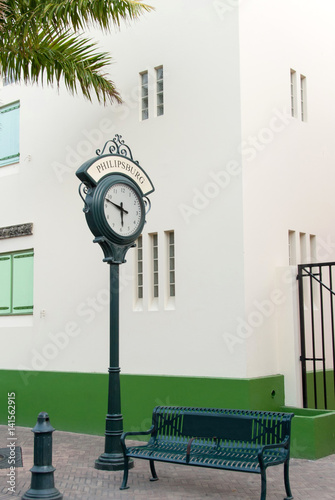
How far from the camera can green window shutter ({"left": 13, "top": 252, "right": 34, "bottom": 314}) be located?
1254 cm

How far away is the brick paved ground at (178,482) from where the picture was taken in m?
7.03

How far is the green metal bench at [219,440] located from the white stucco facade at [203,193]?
1.82m

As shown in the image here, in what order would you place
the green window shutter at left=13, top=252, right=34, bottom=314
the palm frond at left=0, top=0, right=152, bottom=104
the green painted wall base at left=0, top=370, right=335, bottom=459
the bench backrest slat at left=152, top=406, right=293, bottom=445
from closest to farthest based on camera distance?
the bench backrest slat at left=152, top=406, right=293, bottom=445 < the green painted wall base at left=0, top=370, right=335, bottom=459 < the palm frond at left=0, top=0, right=152, bottom=104 < the green window shutter at left=13, top=252, right=34, bottom=314

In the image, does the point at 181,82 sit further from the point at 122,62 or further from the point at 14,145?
the point at 14,145

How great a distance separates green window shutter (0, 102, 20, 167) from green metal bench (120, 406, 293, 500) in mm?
7382

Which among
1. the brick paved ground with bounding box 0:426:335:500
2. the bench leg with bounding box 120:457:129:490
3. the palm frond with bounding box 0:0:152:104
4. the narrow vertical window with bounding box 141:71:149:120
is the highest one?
the palm frond with bounding box 0:0:152:104

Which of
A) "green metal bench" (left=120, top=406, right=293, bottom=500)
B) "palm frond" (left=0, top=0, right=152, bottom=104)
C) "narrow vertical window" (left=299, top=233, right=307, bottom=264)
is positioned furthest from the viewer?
"narrow vertical window" (left=299, top=233, right=307, bottom=264)

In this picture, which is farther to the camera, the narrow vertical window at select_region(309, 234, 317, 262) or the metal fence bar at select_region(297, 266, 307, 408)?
the narrow vertical window at select_region(309, 234, 317, 262)

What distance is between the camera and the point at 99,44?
38.7ft

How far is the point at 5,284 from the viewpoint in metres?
13.1

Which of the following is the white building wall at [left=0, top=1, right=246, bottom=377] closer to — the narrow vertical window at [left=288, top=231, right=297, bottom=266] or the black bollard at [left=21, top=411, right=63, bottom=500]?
the narrow vertical window at [left=288, top=231, right=297, bottom=266]

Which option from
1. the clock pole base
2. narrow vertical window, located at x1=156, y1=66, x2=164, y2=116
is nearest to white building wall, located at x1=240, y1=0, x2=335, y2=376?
narrow vertical window, located at x1=156, y1=66, x2=164, y2=116

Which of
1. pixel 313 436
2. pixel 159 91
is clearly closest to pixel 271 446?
pixel 313 436

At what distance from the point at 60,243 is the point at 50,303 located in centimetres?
114
